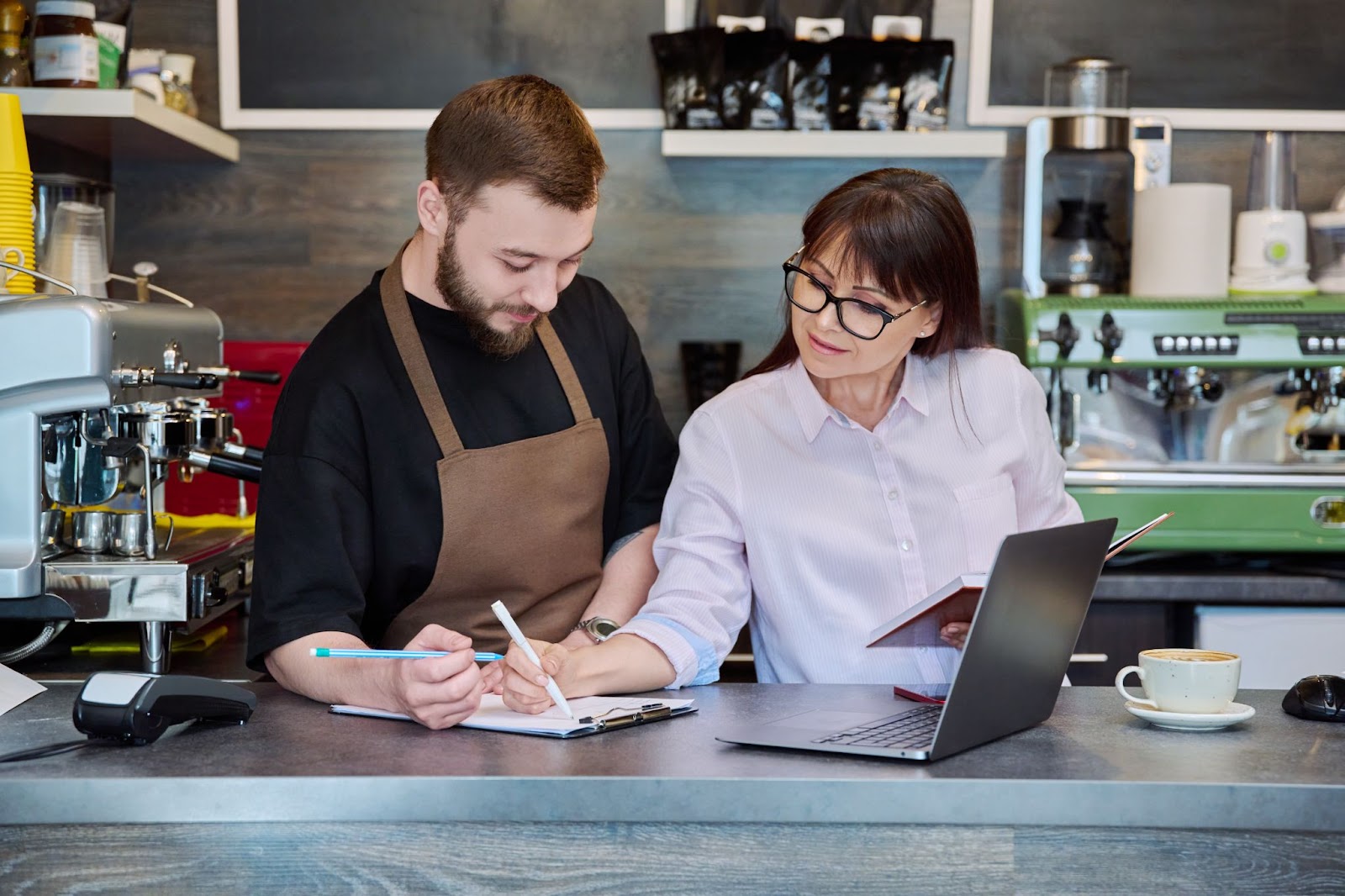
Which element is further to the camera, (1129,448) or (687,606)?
(1129,448)

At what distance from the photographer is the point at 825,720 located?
1423 mm

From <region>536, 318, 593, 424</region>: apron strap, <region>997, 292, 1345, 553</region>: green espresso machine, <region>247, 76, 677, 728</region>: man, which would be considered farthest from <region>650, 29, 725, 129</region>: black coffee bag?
<region>536, 318, 593, 424</region>: apron strap

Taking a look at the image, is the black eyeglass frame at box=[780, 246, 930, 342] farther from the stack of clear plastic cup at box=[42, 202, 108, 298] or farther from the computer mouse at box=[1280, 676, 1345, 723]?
the stack of clear plastic cup at box=[42, 202, 108, 298]

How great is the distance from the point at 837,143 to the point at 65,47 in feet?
4.86

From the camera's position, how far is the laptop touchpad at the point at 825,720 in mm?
1390

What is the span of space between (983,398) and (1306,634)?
3.75 ft

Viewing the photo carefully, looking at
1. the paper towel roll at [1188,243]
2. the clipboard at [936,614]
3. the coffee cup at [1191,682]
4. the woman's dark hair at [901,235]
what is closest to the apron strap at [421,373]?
the woman's dark hair at [901,235]

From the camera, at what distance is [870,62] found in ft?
9.52

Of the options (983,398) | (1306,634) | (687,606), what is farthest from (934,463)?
(1306,634)

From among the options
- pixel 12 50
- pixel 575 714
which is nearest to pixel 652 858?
pixel 575 714

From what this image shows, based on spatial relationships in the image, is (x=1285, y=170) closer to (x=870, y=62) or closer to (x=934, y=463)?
(x=870, y=62)

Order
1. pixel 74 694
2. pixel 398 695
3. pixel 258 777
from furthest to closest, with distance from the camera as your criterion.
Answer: pixel 74 694 < pixel 398 695 < pixel 258 777

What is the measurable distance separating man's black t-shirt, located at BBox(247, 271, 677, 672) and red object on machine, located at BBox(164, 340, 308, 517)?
2.33 feet

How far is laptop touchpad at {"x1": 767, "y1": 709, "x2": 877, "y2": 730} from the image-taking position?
139cm
